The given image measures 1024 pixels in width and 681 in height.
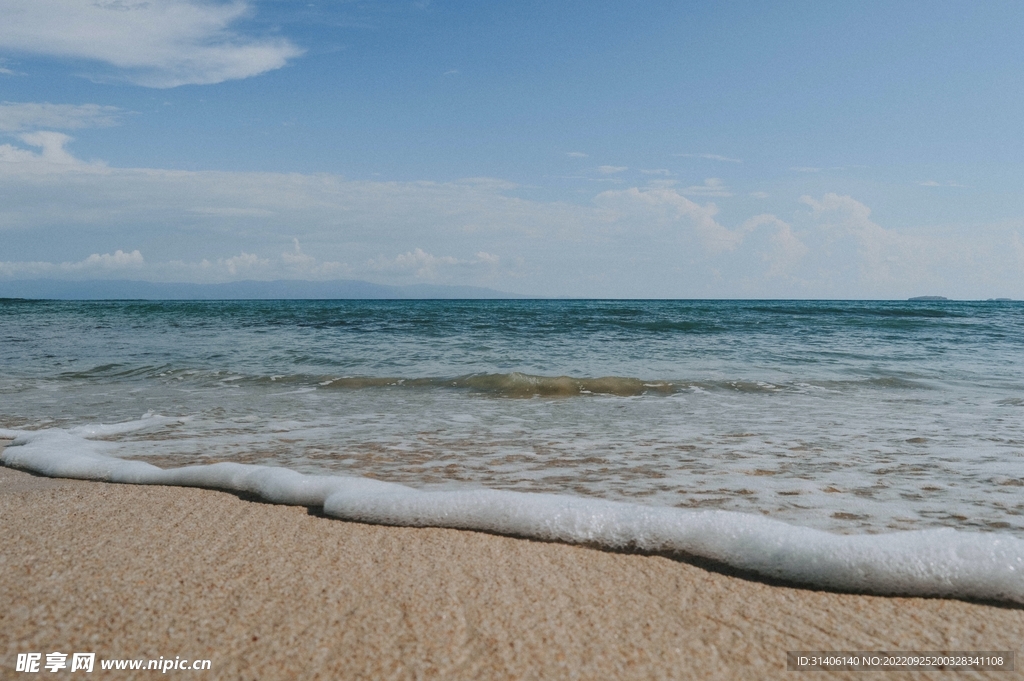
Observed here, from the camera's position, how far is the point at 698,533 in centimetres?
235

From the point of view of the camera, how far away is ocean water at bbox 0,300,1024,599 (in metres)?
2.75

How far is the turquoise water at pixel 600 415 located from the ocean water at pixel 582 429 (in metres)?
0.03

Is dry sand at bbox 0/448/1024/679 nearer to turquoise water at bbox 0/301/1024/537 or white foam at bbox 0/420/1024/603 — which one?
white foam at bbox 0/420/1024/603

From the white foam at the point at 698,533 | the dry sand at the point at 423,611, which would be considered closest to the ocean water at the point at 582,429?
the white foam at the point at 698,533

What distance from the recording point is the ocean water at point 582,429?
275cm

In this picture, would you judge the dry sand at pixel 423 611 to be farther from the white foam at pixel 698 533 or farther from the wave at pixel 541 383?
the wave at pixel 541 383

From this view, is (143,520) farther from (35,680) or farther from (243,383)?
(243,383)

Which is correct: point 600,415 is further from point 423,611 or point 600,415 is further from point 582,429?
point 423,611

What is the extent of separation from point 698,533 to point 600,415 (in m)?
3.52

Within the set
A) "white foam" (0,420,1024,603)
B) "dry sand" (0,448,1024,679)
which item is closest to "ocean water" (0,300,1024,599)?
"white foam" (0,420,1024,603)

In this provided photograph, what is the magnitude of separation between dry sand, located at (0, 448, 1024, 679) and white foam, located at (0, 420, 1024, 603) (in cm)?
8

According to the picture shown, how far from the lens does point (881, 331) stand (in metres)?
16.9

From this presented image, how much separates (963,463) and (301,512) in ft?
11.8

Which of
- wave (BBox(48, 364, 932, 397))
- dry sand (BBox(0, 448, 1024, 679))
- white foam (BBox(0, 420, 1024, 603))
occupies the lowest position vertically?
wave (BBox(48, 364, 932, 397))
